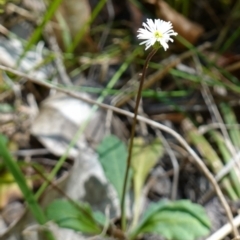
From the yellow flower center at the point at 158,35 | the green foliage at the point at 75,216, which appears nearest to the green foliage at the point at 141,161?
the green foliage at the point at 75,216

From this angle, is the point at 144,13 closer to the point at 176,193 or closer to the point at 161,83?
the point at 161,83

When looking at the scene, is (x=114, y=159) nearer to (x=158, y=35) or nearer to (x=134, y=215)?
(x=134, y=215)

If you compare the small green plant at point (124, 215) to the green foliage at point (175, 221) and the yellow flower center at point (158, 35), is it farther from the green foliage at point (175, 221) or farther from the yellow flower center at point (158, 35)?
the yellow flower center at point (158, 35)

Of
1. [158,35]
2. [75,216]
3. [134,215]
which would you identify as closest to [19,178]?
[75,216]

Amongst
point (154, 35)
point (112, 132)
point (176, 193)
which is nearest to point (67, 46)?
point (112, 132)

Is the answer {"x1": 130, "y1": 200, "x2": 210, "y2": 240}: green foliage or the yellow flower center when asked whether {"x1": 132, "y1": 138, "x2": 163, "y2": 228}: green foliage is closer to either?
{"x1": 130, "y1": 200, "x2": 210, "y2": 240}: green foliage
